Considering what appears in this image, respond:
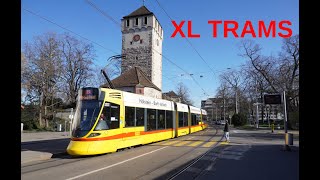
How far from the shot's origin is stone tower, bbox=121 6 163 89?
80.4 m

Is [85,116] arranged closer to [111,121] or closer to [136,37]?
[111,121]

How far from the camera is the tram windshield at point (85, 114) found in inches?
547

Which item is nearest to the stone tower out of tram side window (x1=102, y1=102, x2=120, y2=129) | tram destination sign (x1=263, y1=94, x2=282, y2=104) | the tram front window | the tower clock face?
the tower clock face

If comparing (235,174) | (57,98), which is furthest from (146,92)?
(235,174)

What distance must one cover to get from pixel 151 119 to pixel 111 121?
5.50m

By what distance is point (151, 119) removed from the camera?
20.2 metres

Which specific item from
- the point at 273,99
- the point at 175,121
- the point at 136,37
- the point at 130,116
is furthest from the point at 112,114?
the point at 136,37

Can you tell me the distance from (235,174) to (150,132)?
10.5 meters

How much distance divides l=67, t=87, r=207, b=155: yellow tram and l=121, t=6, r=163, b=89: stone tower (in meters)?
59.3

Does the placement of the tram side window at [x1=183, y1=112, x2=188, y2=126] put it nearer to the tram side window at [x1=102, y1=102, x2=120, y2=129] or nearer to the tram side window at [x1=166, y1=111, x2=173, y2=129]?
the tram side window at [x1=166, y1=111, x2=173, y2=129]

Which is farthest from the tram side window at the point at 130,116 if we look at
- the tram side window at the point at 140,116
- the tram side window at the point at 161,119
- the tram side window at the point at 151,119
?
Result: the tram side window at the point at 161,119
